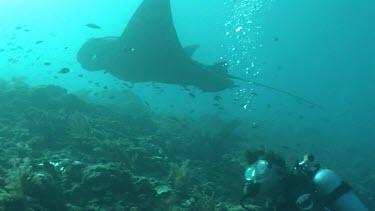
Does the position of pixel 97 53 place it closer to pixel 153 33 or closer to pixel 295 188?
pixel 153 33

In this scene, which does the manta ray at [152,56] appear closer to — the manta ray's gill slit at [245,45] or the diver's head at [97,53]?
the diver's head at [97,53]

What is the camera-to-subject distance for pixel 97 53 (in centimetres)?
1600

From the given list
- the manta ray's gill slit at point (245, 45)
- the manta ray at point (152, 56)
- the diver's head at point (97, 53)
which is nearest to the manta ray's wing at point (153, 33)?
the manta ray at point (152, 56)

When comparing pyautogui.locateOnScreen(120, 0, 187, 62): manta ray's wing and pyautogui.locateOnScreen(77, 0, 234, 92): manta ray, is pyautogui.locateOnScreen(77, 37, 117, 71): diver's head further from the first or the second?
pyautogui.locateOnScreen(120, 0, 187, 62): manta ray's wing

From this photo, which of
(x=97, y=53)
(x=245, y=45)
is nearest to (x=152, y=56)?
(x=97, y=53)

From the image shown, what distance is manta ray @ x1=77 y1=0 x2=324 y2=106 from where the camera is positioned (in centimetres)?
1430

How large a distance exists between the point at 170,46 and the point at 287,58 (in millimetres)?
149266

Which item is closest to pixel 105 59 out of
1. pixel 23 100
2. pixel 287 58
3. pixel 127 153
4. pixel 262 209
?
pixel 23 100

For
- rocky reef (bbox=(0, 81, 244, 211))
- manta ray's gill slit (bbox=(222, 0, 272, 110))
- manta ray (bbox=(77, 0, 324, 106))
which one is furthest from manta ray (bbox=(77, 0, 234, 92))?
manta ray's gill slit (bbox=(222, 0, 272, 110))

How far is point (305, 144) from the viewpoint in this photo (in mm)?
29469

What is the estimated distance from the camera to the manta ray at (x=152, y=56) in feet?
46.9

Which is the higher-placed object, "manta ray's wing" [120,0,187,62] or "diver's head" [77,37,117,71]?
"manta ray's wing" [120,0,187,62]

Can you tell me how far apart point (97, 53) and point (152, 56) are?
9.13ft

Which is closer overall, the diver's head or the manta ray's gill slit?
the diver's head
